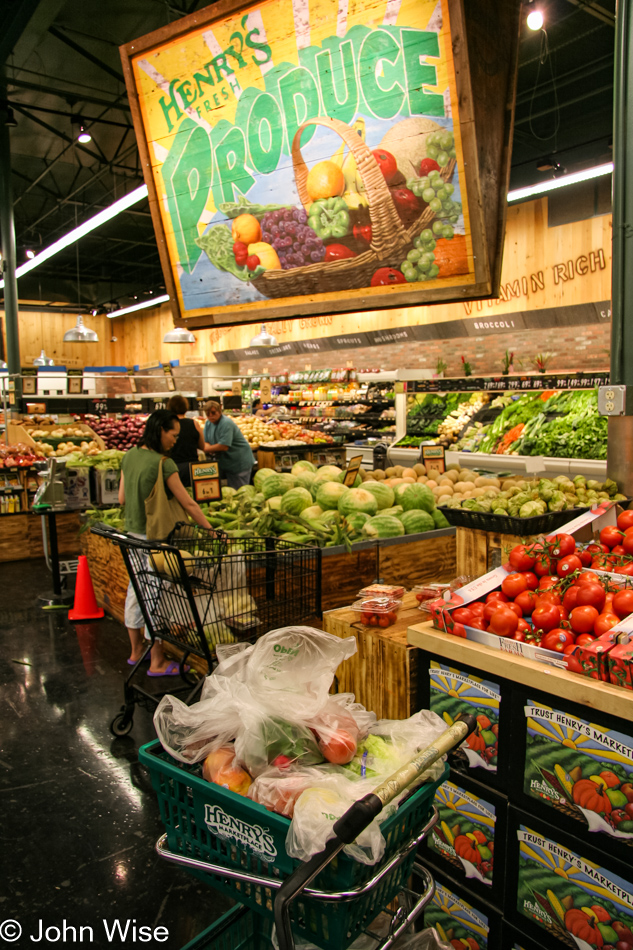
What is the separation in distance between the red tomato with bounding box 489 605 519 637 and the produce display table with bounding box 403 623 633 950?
0.21ft

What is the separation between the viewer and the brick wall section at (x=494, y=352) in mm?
9789

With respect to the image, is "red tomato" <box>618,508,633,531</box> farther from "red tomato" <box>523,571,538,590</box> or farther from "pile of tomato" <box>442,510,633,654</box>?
"red tomato" <box>523,571,538,590</box>

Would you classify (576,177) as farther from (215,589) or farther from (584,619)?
(584,619)

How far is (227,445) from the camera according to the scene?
6266mm

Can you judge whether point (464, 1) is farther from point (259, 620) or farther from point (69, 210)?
point (69, 210)

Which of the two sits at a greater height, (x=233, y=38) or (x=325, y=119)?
(x=233, y=38)

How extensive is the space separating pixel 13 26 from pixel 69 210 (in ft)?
27.5

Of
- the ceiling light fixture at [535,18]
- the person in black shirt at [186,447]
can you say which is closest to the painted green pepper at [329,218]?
the person in black shirt at [186,447]

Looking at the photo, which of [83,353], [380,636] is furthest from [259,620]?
[83,353]

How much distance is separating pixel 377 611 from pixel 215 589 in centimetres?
97

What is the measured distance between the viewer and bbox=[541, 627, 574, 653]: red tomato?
1.69m

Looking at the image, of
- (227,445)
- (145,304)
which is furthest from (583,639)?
(145,304)

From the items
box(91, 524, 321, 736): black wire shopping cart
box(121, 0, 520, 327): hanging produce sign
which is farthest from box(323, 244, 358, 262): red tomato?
box(91, 524, 321, 736): black wire shopping cart

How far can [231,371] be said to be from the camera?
19766 mm
